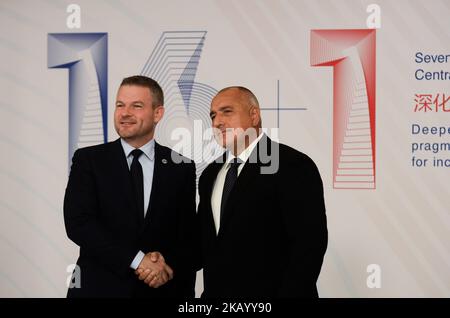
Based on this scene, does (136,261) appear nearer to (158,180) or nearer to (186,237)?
(186,237)

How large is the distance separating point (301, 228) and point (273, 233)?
0.15 metres

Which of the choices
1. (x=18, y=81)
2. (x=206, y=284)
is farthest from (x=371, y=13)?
(x=18, y=81)

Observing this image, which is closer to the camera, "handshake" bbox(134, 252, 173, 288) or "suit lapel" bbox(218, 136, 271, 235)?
"suit lapel" bbox(218, 136, 271, 235)

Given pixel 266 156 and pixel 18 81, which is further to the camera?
pixel 18 81

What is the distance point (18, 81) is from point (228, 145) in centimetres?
227

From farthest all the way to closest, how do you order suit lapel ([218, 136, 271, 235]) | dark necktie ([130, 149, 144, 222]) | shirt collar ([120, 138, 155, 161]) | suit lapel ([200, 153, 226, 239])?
1. shirt collar ([120, 138, 155, 161])
2. dark necktie ([130, 149, 144, 222])
3. suit lapel ([200, 153, 226, 239])
4. suit lapel ([218, 136, 271, 235])

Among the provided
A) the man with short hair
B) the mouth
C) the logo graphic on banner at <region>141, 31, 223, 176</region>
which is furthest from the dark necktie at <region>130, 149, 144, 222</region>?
the logo graphic on banner at <region>141, 31, 223, 176</region>

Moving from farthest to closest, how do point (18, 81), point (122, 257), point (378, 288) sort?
point (18, 81) < point (378, 288) < point (122, 257)

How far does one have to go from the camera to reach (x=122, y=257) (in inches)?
110

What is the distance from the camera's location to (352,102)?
4.07m

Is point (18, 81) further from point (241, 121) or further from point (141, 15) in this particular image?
point (241, 121)

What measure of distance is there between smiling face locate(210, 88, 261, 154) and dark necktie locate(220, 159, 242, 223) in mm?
68

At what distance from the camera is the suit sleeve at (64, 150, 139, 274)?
9.22 ft

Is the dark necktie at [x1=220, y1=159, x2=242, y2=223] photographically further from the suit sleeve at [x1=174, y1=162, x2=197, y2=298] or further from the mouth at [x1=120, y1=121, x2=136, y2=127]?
the mouth at [x1=120, y1=121, x2=136, y2=127]
